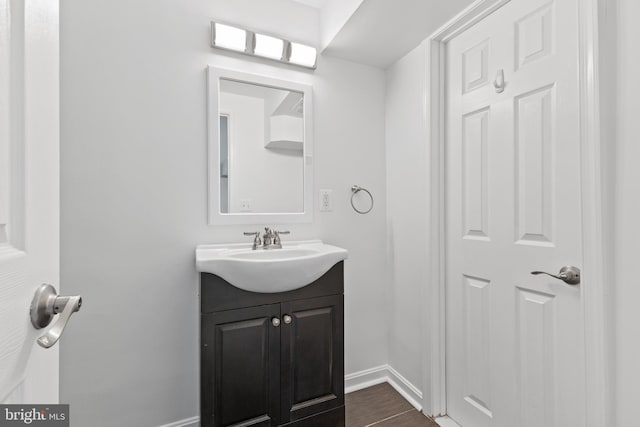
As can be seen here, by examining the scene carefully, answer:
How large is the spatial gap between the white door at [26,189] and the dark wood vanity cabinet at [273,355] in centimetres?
73

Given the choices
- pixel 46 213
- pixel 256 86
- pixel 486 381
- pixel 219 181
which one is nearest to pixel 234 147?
pixel 219 181

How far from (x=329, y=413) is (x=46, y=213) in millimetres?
1424

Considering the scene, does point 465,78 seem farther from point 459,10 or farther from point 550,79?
point 550,79

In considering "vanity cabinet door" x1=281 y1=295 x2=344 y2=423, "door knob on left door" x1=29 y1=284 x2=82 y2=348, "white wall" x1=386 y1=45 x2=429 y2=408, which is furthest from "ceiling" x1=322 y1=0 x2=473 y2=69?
"door knob on left door" x1=29 y1=284 x2=82 y2=348

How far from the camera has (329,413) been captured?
143 cm

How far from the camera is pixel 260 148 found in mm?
Result: 1698

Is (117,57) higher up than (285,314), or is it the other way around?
(117,57)

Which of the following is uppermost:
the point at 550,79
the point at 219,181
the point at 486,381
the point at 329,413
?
the point at 550,79

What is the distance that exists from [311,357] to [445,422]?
840 mm

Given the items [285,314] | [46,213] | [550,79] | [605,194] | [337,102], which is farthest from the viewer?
[337,102]

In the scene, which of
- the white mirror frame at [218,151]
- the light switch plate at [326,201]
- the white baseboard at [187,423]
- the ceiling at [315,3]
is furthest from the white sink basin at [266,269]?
the ceiling at [315,3]

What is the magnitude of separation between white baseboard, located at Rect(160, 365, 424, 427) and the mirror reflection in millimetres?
1126

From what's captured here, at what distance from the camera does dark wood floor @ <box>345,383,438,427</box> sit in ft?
5.16
